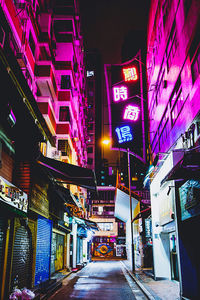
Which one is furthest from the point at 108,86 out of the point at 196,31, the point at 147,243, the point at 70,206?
the point at 147,243

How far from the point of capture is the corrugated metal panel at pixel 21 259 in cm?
989

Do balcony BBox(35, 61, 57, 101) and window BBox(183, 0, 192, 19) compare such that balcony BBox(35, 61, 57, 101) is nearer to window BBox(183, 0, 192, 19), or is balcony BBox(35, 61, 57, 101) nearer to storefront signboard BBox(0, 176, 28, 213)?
window BBox(183, 0, 192, 19)

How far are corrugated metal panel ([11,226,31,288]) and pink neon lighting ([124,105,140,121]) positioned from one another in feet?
38.0

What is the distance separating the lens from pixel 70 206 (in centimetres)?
2242

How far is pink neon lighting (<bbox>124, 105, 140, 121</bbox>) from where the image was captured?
66.0ft

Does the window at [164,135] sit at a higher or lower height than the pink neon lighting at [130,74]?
lower

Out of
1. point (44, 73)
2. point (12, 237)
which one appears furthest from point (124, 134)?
point (12, 237)

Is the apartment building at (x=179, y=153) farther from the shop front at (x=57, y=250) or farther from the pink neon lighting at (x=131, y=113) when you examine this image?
the shop front at (x=57, y=250)

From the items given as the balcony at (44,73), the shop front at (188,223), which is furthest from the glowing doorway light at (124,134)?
the shop front at (188,223)

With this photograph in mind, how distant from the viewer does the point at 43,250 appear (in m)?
14.1

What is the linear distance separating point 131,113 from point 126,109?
1.64 feet

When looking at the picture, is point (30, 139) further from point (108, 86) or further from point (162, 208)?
point (108, 86)

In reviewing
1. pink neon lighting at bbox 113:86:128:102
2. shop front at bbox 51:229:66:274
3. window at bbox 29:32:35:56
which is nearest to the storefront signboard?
shop front at bbox 51:229:66:274

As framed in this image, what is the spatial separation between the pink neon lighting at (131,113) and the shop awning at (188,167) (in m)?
11.2
